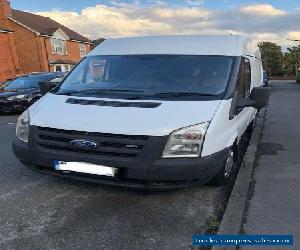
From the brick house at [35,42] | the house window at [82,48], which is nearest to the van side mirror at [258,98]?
the brick house at [35,42]

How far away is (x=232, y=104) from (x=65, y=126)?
1.99 meters

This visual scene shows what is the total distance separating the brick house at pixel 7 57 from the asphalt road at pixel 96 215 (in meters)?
30.1

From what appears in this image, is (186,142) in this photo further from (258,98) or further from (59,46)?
(59,46)

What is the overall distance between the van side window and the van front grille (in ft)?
5.81

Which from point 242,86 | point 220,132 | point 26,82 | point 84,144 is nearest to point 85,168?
point 84,144

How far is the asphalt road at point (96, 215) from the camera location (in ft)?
12.2

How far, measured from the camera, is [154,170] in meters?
4.10

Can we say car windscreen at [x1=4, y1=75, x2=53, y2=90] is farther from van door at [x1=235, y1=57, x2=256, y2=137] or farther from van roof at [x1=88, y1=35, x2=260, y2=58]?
van door at [x1=235, y1=57, x2=256, y2=137]

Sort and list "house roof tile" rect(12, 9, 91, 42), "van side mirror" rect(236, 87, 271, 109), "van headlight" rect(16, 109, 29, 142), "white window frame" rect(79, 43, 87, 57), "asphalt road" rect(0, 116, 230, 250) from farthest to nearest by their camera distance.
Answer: "white window frame" rect(79, 43, 87, 57)
"house roof tile" rect(12, 9, 91, 42)
"van side mirror" rect(236, 87, 271, 109)
"van headlight" rect(16, 109, 29, 142)
"asphalt road" rect(0, 116, 230, 250)

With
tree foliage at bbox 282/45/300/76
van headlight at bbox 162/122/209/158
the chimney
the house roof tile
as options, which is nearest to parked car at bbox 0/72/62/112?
van headlight at bbox 162/122/209/158

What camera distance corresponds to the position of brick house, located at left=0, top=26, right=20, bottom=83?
3328 centimetres

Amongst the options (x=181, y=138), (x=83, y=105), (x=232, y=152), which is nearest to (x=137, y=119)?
(x=181, y=138)

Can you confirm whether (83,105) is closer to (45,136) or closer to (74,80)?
(45,136)

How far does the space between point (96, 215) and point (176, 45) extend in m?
2.72
